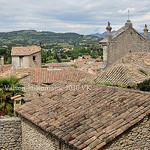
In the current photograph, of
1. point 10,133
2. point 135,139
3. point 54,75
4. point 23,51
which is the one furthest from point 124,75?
point 23,51

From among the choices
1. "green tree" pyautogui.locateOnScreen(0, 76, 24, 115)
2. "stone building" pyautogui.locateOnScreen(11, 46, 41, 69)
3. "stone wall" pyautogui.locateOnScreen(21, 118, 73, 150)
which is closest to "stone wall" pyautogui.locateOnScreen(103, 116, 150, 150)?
"stone wall" pyautogui.locateOnScreen(21, 118, 73, 150)

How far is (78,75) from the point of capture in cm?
2189

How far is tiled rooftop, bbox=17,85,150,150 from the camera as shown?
583 cm

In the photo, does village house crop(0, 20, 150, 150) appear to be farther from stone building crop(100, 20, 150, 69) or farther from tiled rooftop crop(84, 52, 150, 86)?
stone building crop(100, 20, 150, 69)

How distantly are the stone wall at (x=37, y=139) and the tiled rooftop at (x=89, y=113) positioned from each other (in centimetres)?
35

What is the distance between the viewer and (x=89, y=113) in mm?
7051

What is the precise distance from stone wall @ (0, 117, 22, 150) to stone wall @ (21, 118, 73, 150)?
394 millimetres

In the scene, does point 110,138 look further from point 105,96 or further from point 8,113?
point 8,113

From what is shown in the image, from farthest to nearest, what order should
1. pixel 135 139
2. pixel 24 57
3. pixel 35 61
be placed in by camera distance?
pixel 35 61 < pixel 24 57 < pixel 135 139

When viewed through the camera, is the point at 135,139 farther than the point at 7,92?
No

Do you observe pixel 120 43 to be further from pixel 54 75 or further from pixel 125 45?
pixel 54 75

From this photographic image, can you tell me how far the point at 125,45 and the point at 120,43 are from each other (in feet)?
1.80

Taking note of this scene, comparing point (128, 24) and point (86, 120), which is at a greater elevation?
point (128, 24)

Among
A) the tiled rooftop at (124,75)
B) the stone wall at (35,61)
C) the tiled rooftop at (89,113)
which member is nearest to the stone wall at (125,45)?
the tiled rooftop at (124,75)
